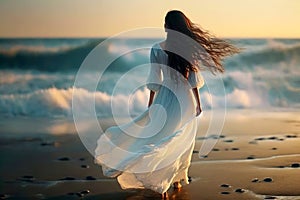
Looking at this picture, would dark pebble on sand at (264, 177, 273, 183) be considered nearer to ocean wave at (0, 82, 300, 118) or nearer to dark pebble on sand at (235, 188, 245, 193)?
dark pebble on sand at (235, 188, 245, 193)

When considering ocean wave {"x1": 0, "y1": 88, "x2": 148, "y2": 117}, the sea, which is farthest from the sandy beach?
the sea

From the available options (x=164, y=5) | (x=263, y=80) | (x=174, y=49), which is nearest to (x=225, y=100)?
(x=263, y=80)

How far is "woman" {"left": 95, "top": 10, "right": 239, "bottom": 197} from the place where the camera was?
4812 mm

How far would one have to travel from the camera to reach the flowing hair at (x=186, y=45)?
193 inches

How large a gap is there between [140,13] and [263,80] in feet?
8.57

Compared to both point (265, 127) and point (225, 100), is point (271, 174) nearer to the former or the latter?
point (265, 127)

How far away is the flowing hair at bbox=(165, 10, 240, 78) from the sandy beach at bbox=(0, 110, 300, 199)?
100cm

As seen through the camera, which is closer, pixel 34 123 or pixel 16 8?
pixel 34 123

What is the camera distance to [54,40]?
518 inches

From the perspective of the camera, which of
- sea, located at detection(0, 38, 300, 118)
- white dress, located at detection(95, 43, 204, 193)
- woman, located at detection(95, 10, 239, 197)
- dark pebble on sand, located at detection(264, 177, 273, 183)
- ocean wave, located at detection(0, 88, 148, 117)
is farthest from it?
sea, located at detection(0, 38, 300, 118)

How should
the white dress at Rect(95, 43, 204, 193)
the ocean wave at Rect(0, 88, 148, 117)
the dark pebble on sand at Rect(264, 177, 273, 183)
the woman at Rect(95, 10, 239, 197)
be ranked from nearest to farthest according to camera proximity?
the white dress at Rect(95, 43, 204, 193) < the woman at Rect(95, 10, 239, 197) < the dark pebble on sand at Rect(264, 177, 273, 183) < the ocean wave at Rect(0, 88, 148, 117)

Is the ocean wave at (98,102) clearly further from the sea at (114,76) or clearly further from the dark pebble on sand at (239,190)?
the dark pebble on sand at (239,190)

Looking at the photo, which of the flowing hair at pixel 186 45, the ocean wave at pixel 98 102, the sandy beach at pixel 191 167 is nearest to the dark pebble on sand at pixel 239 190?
the sandy beach at pixel 191 167

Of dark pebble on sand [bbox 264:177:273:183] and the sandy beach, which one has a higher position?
the sandy beach
